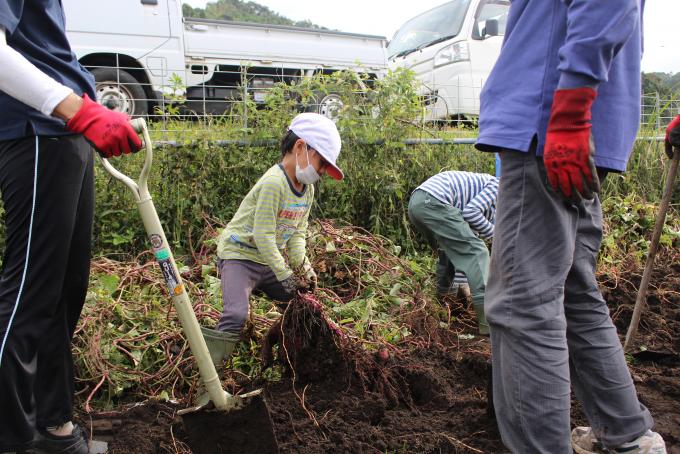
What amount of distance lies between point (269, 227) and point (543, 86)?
4.50ft

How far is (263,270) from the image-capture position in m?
2.93

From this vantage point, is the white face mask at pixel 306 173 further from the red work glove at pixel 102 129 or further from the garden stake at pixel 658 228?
the garden stake at pixel 658 228

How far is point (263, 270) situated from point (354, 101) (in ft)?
7.64

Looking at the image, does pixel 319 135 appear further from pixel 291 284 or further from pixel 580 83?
pixel 580 83

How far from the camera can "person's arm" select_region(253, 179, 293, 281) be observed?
2684 millimetres

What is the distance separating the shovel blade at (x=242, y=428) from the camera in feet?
6.78

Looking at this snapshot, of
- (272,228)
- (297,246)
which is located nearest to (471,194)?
(297,246)

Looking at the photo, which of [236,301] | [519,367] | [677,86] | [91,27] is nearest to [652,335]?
[519,367]

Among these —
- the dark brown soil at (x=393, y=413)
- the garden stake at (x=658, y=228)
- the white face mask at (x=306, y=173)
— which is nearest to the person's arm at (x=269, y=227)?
the white face mask at (x=306, y=173)

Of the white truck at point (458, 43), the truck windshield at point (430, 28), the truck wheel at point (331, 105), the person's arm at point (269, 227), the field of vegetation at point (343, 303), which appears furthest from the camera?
the truck windshield at point (430, 28)

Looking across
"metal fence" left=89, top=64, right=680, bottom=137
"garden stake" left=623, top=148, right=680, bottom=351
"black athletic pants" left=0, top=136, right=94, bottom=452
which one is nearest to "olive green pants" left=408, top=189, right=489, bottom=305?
"garden stake" left=623, top=148, right=680, bottom=351

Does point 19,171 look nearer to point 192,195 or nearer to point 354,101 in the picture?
point 192,195

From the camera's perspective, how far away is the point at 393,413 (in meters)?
2.48

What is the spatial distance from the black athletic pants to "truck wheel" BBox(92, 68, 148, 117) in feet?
13.9
